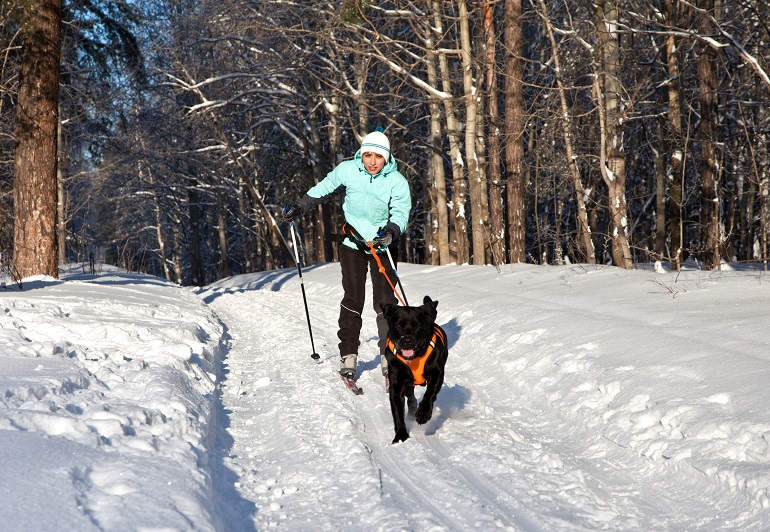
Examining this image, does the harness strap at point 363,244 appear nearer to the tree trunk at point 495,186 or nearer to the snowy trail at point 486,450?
the snowy trail at point 486,450

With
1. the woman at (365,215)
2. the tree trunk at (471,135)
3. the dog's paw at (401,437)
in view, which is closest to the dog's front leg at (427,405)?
the dog's paw at (401,437)

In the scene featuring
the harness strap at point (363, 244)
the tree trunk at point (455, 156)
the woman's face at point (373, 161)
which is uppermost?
the tree trunk at point (455, 156)

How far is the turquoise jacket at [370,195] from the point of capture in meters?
6.16

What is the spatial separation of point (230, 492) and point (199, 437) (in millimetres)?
757

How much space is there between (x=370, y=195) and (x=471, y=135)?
8.81 meters

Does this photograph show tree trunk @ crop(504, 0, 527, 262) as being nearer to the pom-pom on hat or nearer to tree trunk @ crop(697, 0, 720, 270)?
tree trunk @ crop(697, 0, 720, 270)

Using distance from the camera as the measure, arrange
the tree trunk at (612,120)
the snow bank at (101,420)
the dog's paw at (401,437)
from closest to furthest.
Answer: the snow bank at (101,420)
the dog's paw at (401,437)
the tree trunk at (612,120)

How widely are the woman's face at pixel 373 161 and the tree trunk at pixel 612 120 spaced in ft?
21.7

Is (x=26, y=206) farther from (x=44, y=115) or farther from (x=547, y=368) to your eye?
(x=547, y=368)

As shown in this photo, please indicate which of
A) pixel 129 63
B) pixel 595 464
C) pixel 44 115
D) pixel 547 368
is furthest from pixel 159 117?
Result: pixel 595 464

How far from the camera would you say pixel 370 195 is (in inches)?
245

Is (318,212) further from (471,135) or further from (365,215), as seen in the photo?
(365,215)

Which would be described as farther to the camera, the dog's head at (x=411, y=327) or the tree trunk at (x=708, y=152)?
the tree trunk at (x=708, y=152)

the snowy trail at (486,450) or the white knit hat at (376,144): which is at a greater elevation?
the white knit hat at (376,144)
